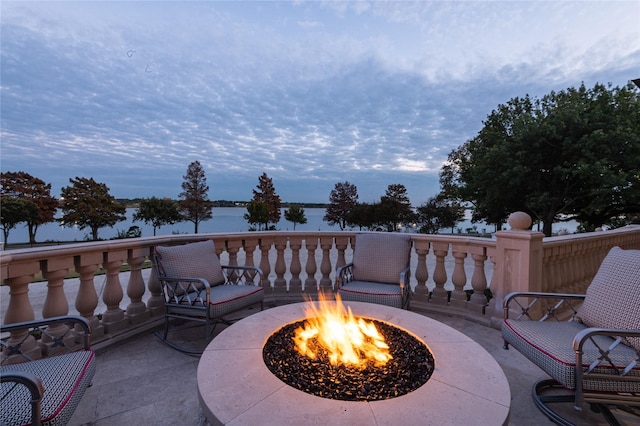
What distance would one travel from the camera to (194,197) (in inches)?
1159

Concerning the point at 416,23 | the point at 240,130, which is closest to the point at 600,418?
the point at 416,23

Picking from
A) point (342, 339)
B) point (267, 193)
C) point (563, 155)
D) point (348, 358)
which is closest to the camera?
point (348, 358)

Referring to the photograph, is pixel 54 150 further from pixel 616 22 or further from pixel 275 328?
pixel 616 22

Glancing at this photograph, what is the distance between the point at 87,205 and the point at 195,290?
24.9 m

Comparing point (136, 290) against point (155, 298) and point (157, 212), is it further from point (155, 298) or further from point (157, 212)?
point (157, 212)

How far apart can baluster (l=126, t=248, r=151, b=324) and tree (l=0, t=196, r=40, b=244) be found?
23.2m

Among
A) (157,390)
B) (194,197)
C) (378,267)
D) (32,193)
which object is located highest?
(194,197)

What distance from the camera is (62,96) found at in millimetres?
7414

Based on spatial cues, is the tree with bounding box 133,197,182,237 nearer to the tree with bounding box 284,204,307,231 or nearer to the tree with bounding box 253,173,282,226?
the tree with bounding box 253,173,282,226

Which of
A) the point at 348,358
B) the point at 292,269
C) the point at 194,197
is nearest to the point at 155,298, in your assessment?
the point at 292,269

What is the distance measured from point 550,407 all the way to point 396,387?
1.48 meters

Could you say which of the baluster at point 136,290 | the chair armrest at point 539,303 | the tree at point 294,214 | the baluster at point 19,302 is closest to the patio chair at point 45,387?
the baluster at point 19,302

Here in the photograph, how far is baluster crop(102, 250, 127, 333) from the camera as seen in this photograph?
112 inches

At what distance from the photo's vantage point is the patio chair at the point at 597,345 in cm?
156
